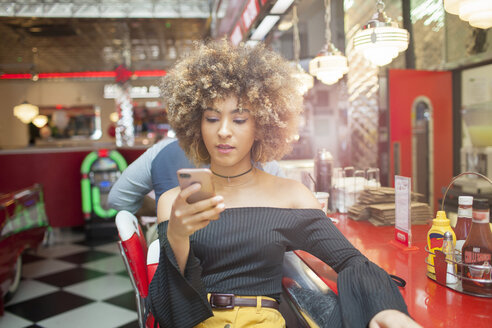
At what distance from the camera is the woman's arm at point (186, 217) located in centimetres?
101

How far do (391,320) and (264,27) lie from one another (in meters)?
3.32

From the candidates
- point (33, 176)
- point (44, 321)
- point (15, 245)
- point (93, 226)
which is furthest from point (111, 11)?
point (44, 321)

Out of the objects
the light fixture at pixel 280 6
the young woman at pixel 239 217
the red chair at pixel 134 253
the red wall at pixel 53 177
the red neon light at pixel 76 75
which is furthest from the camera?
the red neon light at pixel 76 75

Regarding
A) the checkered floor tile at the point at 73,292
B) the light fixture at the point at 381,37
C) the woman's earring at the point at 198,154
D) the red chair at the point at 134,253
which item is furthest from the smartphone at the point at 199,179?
the checkered floor tile at the point at 73,292

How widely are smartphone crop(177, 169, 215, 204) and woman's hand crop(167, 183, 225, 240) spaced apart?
0.01m

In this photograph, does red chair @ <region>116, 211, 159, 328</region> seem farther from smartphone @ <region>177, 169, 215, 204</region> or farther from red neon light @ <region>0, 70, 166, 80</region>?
red neon light @ <region>0, 70, 166, 80</region>

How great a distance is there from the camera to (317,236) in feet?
4.08

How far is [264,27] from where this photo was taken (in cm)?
378

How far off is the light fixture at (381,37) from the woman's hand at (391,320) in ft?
4.69

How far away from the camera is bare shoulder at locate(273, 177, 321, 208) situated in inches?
52.6

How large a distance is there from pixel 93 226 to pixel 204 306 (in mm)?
4937

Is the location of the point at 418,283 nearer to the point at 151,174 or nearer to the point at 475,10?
the point at 475,10

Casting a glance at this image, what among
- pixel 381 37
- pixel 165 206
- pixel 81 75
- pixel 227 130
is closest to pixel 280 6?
pixel 381 37

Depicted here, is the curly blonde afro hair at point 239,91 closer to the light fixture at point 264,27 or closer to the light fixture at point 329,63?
the light fixture at point 329,63
